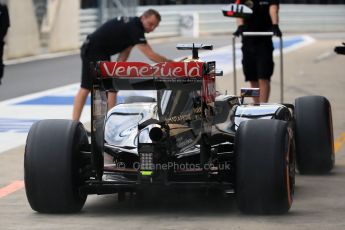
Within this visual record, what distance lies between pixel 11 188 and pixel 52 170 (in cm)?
177

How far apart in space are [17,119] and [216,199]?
281 inches

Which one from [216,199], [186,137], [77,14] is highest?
[186,137]

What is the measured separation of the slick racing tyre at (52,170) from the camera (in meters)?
8.52

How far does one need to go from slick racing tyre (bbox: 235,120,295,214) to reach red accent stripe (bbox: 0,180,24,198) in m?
2.25

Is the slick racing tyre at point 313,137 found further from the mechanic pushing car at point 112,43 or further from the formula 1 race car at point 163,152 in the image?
the mechanic pushing car at point 112,43

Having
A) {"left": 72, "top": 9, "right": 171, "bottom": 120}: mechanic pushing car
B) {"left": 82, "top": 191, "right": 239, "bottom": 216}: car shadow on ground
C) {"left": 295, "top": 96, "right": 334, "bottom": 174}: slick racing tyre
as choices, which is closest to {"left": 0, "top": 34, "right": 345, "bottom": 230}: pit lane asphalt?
{"left": 82, "top": 191, "right": 239, "bottom": 216}: car shadow on ground

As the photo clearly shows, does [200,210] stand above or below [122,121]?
below

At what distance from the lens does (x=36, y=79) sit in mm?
23594

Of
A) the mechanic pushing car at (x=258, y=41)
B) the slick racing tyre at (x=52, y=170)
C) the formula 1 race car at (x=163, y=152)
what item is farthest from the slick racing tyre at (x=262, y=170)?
the mechanic pushing car at (x=258, y=41)

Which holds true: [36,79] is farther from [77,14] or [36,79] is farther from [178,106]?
[178,106]

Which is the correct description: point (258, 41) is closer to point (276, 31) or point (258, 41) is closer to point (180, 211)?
point (276, 31)

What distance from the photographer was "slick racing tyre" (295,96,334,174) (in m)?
10.6

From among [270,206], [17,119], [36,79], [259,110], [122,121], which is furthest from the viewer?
[36,79]

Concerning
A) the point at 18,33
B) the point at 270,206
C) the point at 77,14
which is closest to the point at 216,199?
the point at 270,206
